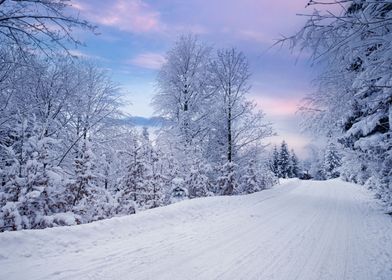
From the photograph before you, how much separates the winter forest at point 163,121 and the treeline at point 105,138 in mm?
49

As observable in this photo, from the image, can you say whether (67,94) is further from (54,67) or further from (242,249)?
(242,249)

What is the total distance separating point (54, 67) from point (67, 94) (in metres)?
1.97

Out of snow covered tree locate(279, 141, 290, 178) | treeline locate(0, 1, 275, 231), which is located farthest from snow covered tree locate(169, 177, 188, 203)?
snow covered tree locate(279, 141, 290, 178)

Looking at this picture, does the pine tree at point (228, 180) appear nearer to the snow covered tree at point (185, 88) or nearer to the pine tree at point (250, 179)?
the pine tree at point (250, 179)

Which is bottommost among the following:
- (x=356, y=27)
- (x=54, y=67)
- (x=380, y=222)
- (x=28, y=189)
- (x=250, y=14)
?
(x=380, y=222)

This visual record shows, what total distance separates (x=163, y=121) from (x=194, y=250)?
46.2 ft

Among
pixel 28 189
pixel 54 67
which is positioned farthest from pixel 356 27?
pixel 54 67

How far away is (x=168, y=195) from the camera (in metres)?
14.1

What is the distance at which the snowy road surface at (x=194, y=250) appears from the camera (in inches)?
187

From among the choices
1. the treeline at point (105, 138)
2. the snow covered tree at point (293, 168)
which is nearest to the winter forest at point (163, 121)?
the treeline at point (105, 138)

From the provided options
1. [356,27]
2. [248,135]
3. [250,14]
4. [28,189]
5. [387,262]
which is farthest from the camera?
[248,135]

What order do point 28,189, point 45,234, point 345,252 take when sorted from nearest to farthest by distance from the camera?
point 45,234, point 345,252, point 28,189

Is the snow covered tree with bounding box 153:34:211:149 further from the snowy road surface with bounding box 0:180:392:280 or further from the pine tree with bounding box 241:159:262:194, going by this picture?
the snowy road surface with bounding box 0:180:392:280

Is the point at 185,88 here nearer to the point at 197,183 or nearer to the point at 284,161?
the point at 197,183
